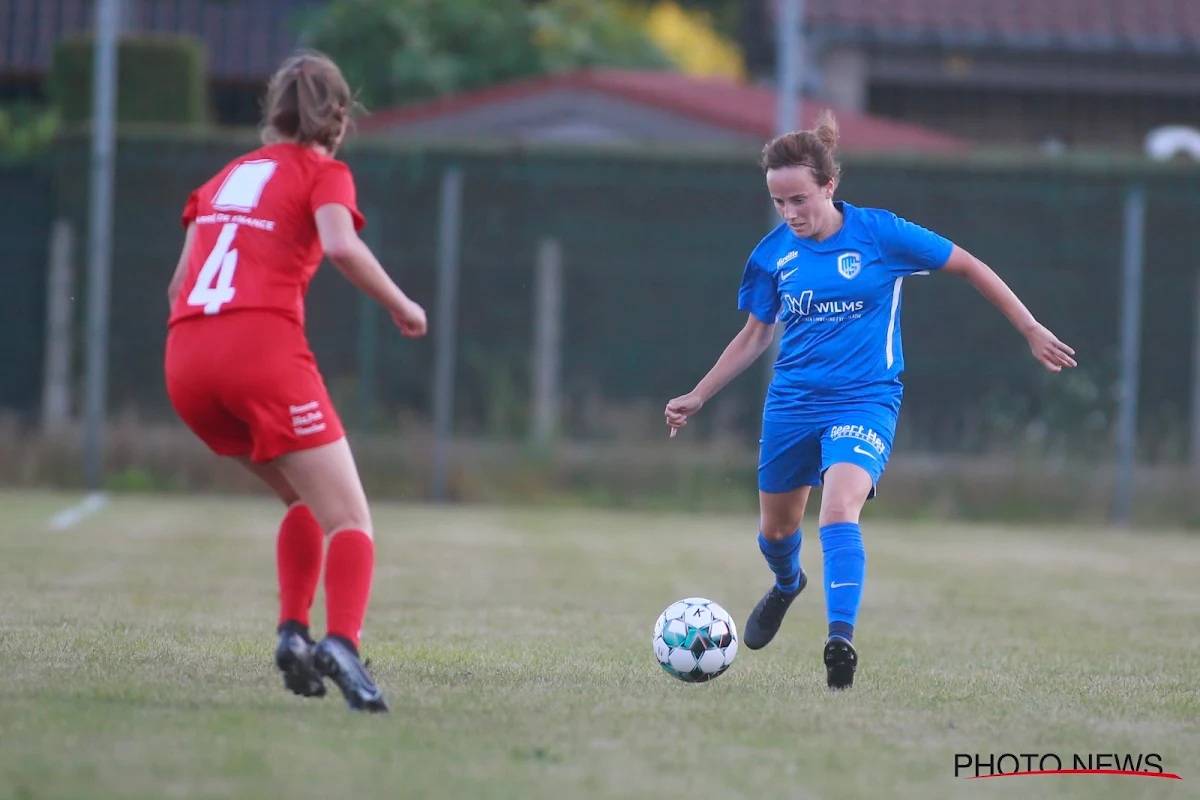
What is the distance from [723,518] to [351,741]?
9.94 metres

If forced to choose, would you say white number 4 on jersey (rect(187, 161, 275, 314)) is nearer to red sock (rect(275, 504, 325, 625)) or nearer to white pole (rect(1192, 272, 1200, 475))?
red sock (rect(275, 504, 325, 625))

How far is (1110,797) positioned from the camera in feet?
12.6

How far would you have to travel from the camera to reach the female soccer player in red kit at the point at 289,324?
4.56 meters

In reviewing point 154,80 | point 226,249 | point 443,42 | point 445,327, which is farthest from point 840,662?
point 443,42

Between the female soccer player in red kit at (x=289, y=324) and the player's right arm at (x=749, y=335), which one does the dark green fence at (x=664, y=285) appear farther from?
the female soccer player in red kit at (x=289, y=324)

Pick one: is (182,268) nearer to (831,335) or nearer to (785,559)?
(831,335)

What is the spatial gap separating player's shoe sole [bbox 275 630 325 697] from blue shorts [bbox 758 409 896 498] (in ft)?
6.44

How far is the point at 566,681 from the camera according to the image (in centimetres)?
539

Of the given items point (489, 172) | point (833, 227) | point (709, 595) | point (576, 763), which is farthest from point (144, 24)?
point (576, 763)

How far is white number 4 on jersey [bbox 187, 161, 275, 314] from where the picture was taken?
462 centimetres

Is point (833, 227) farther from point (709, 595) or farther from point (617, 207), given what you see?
point (617, 207)

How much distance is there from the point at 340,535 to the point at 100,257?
34.2 feet

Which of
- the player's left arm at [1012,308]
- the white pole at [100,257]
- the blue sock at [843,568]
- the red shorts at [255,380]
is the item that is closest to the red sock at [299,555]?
the red shorts at [255,380]

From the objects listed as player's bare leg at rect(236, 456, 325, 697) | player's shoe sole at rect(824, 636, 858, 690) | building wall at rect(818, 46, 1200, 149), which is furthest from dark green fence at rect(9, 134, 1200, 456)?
player's bare leg at rect(236, 456, 325, 697)
